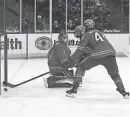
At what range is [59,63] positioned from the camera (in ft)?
19.5

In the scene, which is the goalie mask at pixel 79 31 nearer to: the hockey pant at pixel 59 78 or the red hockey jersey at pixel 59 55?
the red hockey jersey at pixel 59 55

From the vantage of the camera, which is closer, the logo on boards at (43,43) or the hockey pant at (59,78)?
the hockey pant at (59,78)

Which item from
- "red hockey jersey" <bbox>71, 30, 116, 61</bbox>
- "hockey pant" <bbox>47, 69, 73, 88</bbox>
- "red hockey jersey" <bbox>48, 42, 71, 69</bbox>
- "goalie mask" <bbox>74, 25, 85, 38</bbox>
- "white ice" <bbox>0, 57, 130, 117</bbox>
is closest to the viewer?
"white ice" <bbox>0, 57, 130, 117</bbox>

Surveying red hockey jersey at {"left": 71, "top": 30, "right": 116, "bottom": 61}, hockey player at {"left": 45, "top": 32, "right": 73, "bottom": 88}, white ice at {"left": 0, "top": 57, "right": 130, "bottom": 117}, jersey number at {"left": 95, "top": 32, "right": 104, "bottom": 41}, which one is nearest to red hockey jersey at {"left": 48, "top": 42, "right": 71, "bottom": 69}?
hockey player at {"left": 45, "top": 32, "right": 73, "bottom": 88}

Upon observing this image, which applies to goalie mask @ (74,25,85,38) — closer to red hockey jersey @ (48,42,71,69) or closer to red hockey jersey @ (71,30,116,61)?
red hockey jersey @ (71,30,116,61)

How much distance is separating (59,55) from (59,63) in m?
0.22

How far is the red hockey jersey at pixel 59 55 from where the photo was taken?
18.7 ft

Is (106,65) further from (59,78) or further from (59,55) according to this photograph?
(59,78)

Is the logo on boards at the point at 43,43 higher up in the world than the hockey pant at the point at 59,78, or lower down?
higher up

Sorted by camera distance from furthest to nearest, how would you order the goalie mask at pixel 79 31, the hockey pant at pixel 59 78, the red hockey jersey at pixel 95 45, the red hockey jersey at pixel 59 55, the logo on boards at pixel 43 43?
the logo on boards at pixel 43 43 < the hockey pant at pixel 59 78 < the red hockey jersey at pixel 59 55 < the goalie mask at pixel 79 31 < the red hockey jersey at pixel 95 45

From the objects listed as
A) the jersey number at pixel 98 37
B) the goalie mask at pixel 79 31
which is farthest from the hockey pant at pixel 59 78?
the jersey number at pixel 98 37

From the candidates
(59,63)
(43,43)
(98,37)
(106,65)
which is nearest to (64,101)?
(106,65)

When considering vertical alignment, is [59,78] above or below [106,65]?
below

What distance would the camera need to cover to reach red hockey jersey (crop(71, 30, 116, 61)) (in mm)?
4957
